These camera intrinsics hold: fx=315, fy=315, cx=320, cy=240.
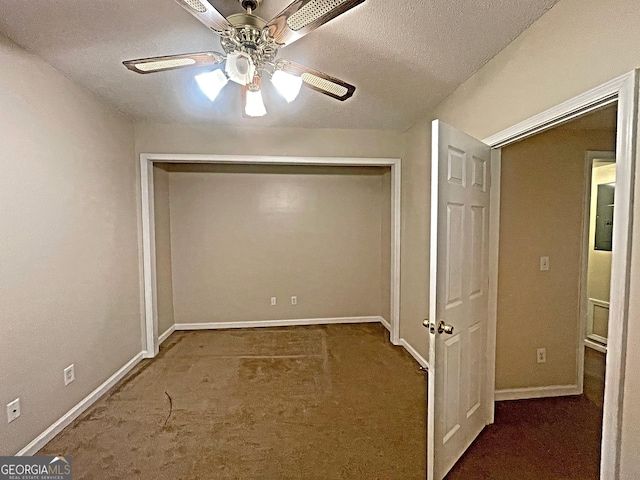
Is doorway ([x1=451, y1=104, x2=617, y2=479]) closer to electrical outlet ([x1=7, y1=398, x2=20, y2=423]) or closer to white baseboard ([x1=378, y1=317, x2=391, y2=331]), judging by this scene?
white baseboard ([x1=378, y1=317, x2=391, y2=331])

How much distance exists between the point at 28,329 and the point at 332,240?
10.9 ft

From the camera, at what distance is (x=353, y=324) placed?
4531mm

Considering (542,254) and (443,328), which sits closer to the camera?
(443,328)

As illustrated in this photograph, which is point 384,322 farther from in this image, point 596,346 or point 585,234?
point 585,234

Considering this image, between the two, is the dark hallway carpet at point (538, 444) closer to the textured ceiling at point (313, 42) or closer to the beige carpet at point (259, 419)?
the beige carpet at point (259, 419)

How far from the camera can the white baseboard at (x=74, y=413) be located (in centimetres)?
195

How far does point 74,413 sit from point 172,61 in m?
2.52

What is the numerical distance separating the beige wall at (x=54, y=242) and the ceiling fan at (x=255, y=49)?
0.95 m

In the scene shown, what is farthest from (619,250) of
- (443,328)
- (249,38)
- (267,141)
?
(267,141)

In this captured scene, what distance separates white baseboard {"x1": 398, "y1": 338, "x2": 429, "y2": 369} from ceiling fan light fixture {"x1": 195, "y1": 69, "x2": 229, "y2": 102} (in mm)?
2927

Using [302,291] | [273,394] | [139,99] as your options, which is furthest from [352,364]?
[139,99]

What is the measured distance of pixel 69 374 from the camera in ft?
7.42

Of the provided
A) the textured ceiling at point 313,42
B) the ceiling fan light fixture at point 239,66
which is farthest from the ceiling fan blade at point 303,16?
the textured ceiling at point 313,42

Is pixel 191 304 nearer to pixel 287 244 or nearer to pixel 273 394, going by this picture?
pixel 287 244
